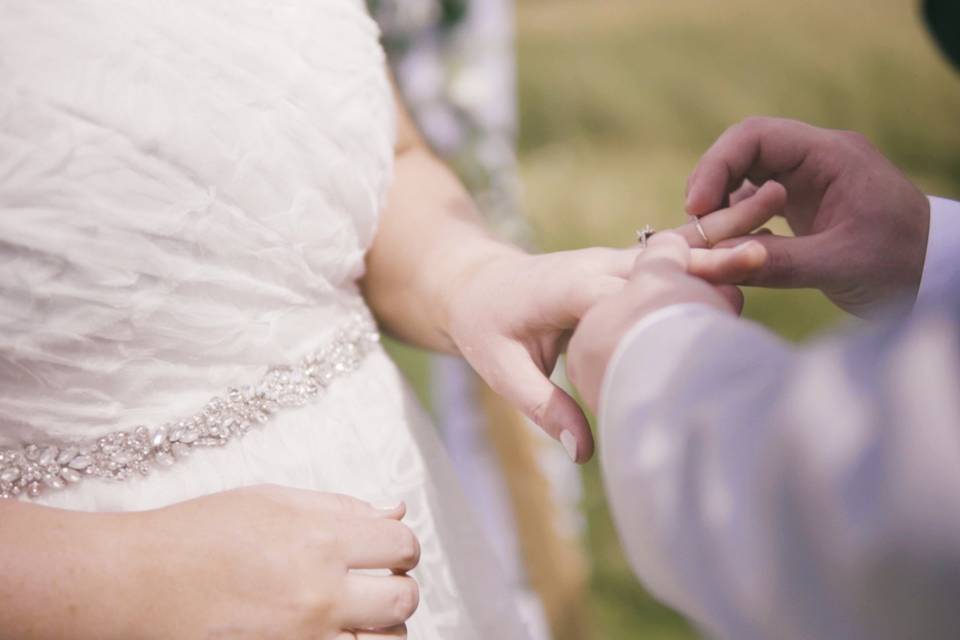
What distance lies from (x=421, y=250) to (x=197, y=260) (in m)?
0.23

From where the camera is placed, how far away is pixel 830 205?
57 centimetres

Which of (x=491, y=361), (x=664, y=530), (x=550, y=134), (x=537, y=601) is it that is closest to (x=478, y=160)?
(x=550, y=134)

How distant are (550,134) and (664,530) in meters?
2.29

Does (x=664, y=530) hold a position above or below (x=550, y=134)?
above

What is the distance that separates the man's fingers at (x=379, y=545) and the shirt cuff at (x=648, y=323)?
205 mm

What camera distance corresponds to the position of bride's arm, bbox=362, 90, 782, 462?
0.56m

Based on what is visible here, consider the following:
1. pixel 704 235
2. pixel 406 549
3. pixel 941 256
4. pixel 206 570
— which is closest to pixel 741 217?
pixel 704 235

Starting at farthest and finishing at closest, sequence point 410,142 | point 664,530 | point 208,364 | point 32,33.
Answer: point 410,142 < point 208,364 < point 32,33 < point 664,530

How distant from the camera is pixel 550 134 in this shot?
2.53 metres

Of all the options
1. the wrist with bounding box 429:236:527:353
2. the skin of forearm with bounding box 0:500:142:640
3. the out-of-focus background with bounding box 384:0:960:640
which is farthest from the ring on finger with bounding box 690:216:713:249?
the out-of-focus background with bounding box 384:0:960:640

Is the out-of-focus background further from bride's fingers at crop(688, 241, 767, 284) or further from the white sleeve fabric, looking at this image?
the white sleeve fabric

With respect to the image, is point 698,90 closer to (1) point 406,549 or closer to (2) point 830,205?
(2) point 830,205

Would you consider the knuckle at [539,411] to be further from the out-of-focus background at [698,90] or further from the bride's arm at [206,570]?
the out-of-focus background at [698,90]

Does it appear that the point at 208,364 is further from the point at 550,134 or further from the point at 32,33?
the point at 550,134
